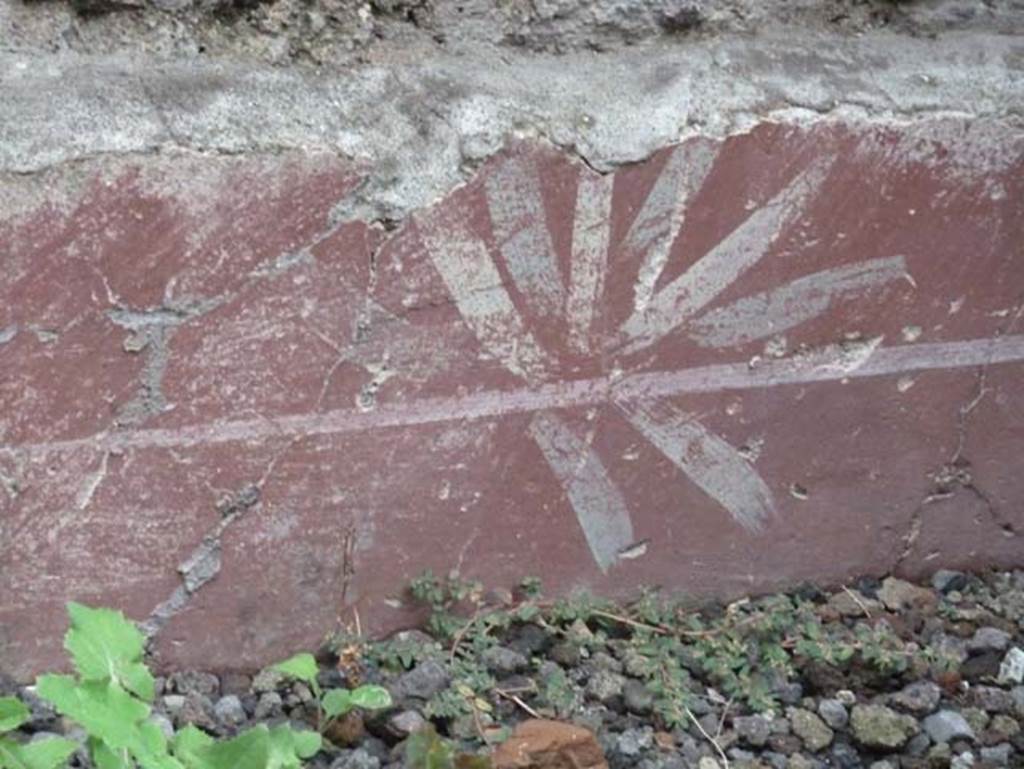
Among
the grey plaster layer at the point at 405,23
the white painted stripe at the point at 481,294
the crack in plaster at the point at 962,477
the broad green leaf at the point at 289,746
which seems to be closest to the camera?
the broad green leaf at the point at 289,746

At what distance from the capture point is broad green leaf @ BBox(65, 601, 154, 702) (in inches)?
65.0

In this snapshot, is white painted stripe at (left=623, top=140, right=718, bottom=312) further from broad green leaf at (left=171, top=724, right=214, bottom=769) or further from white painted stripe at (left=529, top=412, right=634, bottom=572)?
broad green leaf at (left=171, top=724, right=214, bottom=769)

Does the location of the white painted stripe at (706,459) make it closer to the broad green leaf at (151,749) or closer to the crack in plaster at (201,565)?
the crack in plaster at (201,565)

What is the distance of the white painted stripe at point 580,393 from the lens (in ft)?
6.23

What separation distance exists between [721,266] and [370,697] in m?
0.53

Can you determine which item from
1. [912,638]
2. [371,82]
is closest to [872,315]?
[912,638]

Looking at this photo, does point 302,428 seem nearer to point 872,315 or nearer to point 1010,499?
point 872,315

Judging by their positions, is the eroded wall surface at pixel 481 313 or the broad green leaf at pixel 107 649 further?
the eroded wall surface at pixel 481 313

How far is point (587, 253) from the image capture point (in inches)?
77.8

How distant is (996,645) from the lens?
7.02ft

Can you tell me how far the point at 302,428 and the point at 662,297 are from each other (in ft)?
1.18

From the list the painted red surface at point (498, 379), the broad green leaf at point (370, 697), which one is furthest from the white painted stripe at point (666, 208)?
the broad green leaf at point (370, 697)

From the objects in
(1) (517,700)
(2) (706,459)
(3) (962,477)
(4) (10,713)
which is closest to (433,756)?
(1) (517,700)

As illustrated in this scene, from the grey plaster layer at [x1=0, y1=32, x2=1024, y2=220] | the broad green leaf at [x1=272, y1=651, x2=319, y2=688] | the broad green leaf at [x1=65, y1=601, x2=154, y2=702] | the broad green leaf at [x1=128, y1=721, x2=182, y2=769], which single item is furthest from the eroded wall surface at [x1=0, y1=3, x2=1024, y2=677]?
the broad green leaf at [x1=128, y1=721, x2=182, y2=769]
